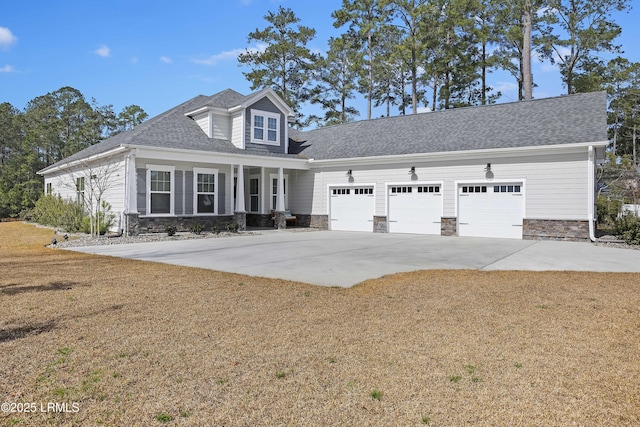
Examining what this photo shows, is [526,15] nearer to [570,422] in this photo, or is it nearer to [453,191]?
[453,191]

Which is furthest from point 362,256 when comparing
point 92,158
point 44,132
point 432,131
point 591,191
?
point 44,132

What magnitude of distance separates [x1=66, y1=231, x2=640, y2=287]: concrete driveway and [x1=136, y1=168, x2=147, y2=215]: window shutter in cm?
299

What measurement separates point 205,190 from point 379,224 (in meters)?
7.73

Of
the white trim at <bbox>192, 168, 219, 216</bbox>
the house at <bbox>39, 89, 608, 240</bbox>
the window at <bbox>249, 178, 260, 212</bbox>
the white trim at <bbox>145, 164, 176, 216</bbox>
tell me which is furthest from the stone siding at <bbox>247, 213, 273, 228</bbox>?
the white trim at <bbox>145, 164, 176, 216</bbox>

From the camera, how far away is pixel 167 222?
1620cm

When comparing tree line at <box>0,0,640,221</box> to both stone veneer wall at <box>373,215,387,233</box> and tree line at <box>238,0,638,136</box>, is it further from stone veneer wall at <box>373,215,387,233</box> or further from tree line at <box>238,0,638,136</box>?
stone veneer wall at <box>373,215,387,233</box>

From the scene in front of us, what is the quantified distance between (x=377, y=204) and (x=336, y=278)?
1116cm

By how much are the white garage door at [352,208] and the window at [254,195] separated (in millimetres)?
3762

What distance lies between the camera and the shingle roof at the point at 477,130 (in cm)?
1462

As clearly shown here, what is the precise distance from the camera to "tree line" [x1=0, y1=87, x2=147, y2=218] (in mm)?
32000

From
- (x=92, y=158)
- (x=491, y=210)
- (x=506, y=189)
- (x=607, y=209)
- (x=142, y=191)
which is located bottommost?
(x=491, y=210)

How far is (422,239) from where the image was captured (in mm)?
14859

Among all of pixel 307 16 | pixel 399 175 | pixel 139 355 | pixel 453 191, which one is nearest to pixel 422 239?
pixel 453 191

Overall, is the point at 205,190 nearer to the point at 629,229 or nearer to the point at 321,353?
the point at 321,353
